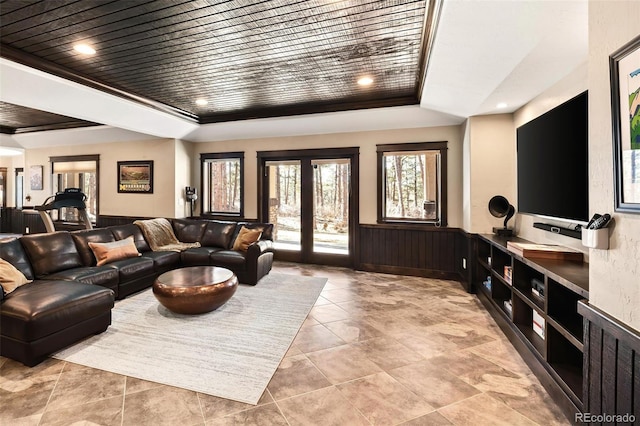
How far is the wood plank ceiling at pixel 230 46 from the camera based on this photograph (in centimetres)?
235

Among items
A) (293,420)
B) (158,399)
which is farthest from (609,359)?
(158,399)

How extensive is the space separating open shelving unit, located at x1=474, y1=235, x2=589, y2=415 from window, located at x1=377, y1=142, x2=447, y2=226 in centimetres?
192

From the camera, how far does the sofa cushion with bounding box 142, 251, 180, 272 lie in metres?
4.38

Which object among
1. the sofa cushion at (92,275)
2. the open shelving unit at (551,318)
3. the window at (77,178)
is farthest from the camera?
the window at (77,178)

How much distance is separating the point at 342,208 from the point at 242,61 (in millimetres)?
3276

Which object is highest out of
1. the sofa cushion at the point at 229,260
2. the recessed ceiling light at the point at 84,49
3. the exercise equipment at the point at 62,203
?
the recessed ceiling light at the point at 84,49

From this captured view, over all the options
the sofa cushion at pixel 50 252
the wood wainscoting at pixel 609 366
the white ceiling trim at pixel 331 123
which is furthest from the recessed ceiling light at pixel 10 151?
the wood wainscoting at pixel 609 366

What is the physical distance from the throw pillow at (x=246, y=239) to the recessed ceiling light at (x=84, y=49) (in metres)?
2.99

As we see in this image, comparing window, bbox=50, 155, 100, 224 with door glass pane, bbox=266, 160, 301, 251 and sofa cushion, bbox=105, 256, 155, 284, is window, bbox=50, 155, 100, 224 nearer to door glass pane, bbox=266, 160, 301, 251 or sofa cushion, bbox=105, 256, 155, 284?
sofa cushion, bbox=105, 256, 155, 284

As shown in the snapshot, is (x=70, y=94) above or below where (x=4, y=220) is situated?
above

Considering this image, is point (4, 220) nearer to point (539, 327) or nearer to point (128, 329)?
point (128, 329)

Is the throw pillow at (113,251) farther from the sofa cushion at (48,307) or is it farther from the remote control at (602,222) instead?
the remote control at (602,222)

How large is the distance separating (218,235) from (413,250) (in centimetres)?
350

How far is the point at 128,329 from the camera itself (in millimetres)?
2967
